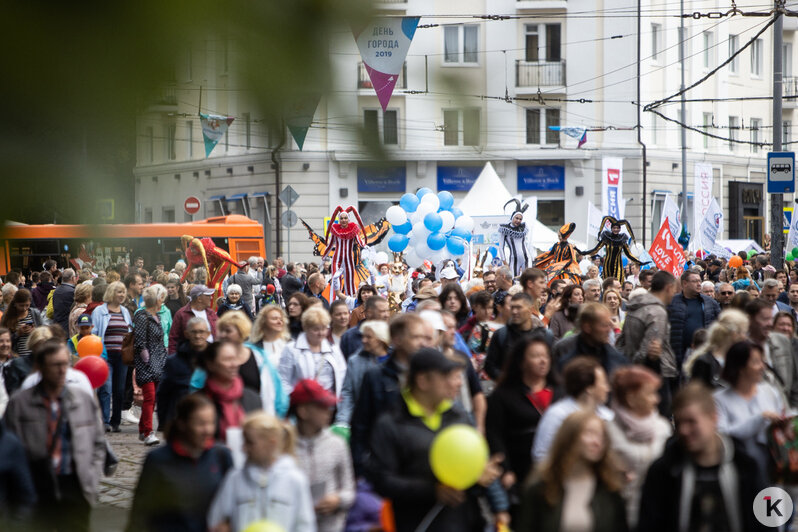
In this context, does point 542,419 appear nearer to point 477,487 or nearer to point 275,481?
point 477,487

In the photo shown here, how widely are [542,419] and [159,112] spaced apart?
438cm

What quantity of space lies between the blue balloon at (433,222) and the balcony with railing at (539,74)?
17.3 metres

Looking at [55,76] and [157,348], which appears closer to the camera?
[55,76]

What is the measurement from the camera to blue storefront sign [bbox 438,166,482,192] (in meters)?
1.22

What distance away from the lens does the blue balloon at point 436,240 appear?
1925 centimetres

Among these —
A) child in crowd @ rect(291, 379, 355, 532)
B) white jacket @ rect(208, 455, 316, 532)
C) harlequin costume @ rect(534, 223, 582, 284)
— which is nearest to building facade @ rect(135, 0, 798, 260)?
white jacket @ rect(208, 455, 316, 532)

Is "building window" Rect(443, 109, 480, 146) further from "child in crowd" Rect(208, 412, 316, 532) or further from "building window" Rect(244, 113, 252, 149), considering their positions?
"child in crowd" Rect(208, 412, 316, 532)

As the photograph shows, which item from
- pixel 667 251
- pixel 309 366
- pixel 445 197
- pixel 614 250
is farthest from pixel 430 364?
pixel 667 251

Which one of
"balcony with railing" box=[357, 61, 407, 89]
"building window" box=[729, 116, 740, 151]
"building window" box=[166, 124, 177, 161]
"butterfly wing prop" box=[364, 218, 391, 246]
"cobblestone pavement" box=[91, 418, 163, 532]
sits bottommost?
"cobblestone pavement" box=[91, 418, 163, 532]

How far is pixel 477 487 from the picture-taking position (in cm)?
477

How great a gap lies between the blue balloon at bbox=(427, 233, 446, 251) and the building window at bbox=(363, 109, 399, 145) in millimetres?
18023

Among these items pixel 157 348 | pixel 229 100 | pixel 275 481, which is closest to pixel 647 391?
pixel 275 481

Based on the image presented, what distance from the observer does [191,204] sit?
147cm

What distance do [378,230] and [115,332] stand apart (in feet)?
13.9
